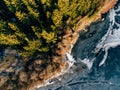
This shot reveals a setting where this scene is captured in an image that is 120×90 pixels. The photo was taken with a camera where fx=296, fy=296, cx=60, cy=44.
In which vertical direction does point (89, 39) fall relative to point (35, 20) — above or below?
above

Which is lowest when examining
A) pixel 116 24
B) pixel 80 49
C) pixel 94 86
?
pixel 94 86

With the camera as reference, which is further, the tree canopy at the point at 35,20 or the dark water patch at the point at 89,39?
the dark water patch at the point at 89,39

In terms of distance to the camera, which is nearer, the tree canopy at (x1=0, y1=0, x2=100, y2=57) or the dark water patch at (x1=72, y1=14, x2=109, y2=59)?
the tree canopy at (x1=0, y1=0, x2=100, y2=57)

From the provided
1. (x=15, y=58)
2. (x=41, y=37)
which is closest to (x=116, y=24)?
(x=41, y=37)

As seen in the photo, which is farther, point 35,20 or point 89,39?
point 89,39

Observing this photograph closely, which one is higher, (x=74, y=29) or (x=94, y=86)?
(x=74, y=29)

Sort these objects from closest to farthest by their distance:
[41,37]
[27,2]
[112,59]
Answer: [27,2] < [41,37] < [112,59]

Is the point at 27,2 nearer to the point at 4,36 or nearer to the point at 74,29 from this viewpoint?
the point at 4,36

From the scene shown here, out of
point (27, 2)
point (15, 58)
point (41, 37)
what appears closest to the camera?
point (27, 2)

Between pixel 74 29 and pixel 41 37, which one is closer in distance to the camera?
pixel 41 37
